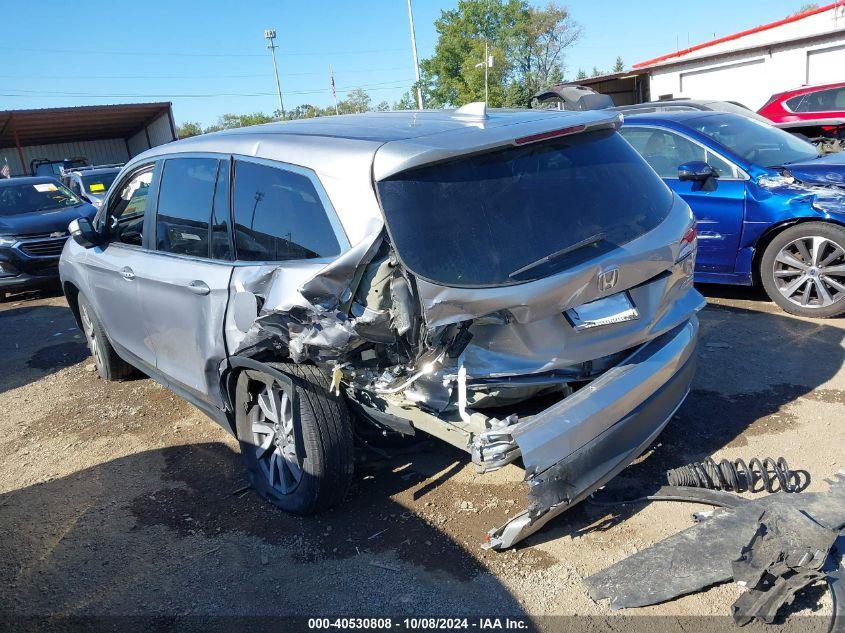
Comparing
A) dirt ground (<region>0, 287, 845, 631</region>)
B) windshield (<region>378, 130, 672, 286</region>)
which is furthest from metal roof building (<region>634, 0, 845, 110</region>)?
windshield (<region>378, 130, 672, 286</region>)

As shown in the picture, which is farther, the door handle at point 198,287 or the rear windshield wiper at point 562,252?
the door handle at point 198,287

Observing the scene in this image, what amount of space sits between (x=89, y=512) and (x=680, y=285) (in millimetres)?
3413

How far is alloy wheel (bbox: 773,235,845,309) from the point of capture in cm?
555

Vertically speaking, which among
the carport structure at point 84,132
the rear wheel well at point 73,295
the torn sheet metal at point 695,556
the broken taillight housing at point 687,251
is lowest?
the torn sheet metal at point 695,556

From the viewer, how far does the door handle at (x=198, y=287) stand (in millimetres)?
3613

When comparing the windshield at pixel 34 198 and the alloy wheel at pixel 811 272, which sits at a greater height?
the windshield at pixel 34 198

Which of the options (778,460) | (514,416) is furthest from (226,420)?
(778,460)

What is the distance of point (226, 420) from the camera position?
388 centimetres

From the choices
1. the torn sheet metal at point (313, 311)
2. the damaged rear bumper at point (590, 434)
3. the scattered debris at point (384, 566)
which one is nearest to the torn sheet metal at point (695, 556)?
the damaged rear bumper at point (590, 434)

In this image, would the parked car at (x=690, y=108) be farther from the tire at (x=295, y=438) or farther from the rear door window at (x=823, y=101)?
the rear door window at (x=823, y=101)

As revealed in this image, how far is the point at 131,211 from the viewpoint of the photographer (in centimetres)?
478

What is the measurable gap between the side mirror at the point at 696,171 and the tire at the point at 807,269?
79cm

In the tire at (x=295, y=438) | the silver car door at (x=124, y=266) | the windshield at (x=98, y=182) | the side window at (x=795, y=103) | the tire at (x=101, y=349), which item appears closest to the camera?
the tire at (x=295, y=438)

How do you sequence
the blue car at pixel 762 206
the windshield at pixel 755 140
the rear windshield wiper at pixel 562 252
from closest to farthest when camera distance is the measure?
the rear windshield wiper at pixel 562 252 < the blue car at pixel 762 206 < the windshield at pixel 755 140
